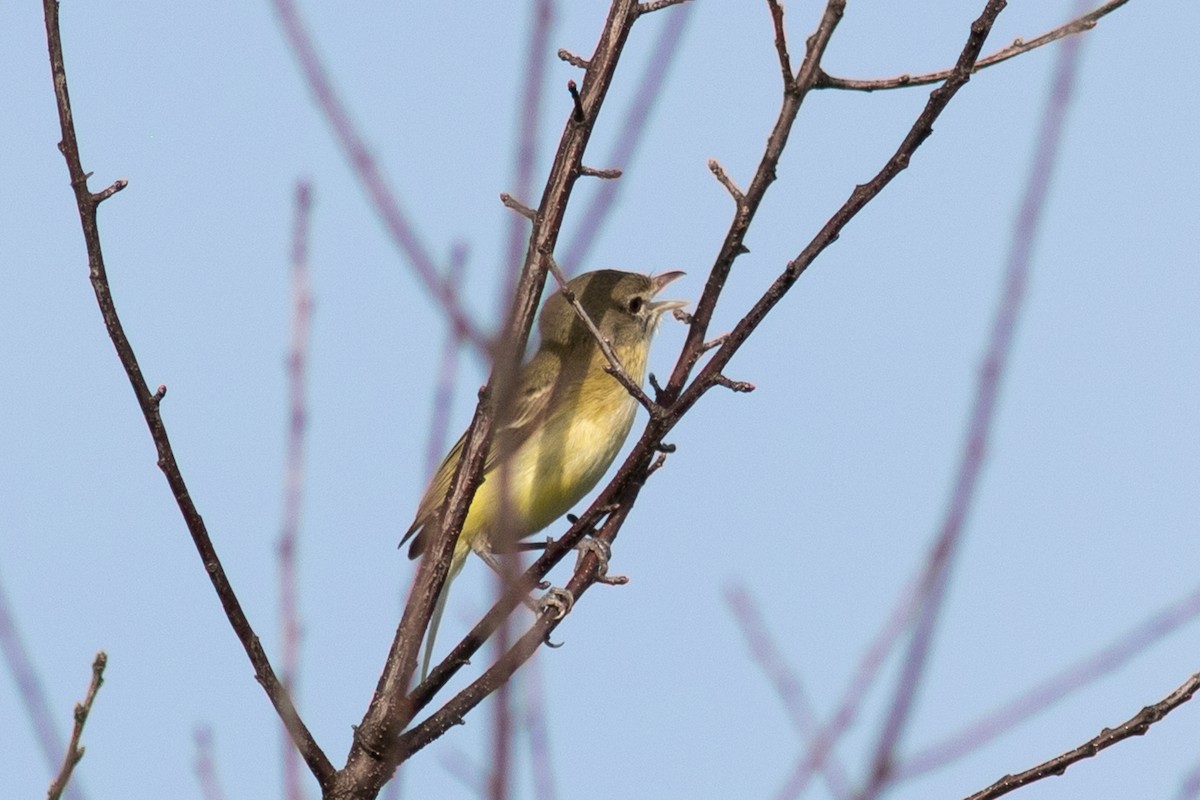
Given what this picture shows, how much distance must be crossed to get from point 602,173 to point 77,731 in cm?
177

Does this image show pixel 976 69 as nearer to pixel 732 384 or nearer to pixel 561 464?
pixel 732 384

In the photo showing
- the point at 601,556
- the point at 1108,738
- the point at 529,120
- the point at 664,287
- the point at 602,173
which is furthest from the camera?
the point at 664,287

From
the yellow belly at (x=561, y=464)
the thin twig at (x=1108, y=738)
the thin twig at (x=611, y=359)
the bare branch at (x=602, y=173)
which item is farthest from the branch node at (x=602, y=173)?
the yellow belly at (x=561, y=464)

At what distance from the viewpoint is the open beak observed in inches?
321

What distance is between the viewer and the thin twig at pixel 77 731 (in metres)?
2.49

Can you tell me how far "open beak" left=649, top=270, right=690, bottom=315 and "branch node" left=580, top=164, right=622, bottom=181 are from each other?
4302 mm

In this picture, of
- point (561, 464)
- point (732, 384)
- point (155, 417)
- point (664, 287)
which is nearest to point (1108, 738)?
point (732, 384)

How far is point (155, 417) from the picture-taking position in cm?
379

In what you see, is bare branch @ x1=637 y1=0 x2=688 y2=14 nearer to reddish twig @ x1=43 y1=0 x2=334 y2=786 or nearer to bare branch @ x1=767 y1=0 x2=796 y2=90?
bare branch @ x1=767 y1=0 x2=796 y2=90

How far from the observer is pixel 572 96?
145 inches

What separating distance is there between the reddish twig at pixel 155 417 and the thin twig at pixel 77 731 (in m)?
1.22

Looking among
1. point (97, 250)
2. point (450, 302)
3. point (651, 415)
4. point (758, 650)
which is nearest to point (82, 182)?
point (97, 250)

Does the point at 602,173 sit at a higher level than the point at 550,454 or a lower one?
lower

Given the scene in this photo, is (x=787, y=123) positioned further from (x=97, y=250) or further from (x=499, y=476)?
(x=97, y=250)
